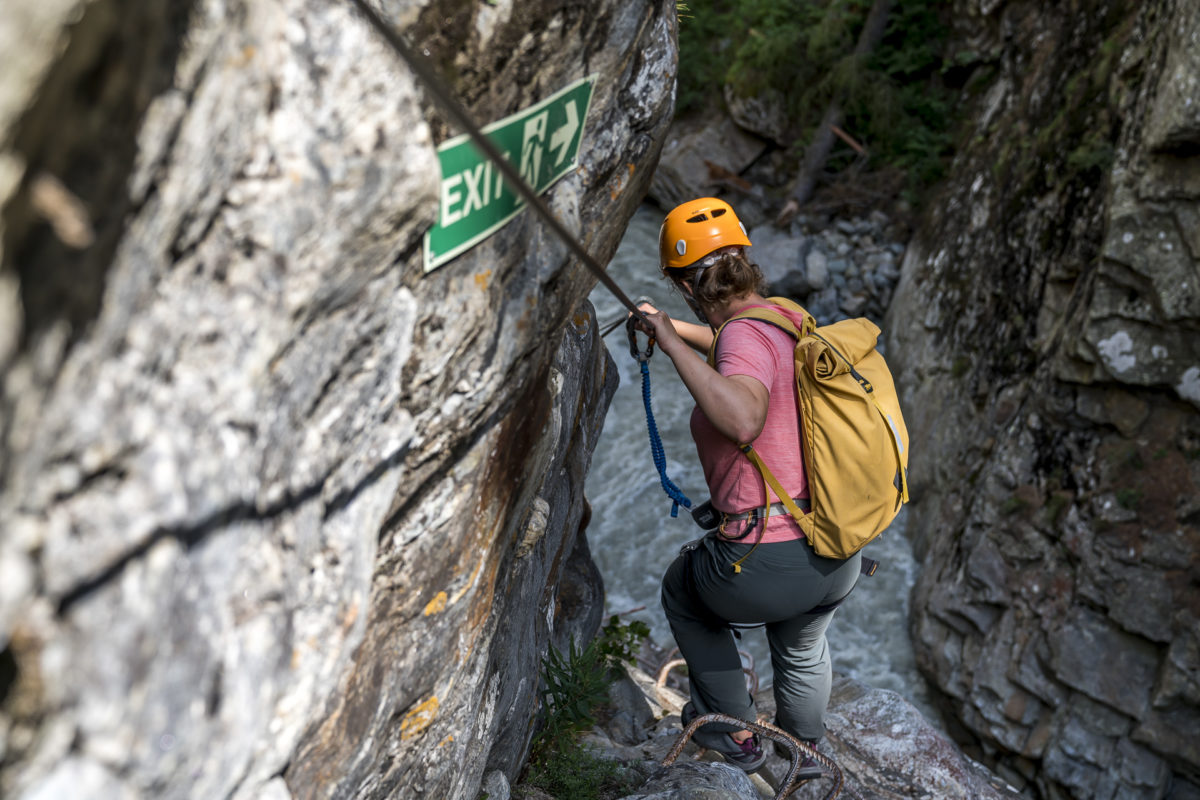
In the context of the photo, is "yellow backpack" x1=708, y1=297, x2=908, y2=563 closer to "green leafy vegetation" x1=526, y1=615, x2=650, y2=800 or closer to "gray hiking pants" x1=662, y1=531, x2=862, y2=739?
"gray hiking pants" x1=662, y1=531, x2=862, y2=739

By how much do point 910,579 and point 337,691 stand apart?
6471 millimetres

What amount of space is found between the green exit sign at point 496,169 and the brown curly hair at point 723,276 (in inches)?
21.4

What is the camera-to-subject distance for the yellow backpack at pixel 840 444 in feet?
7.48

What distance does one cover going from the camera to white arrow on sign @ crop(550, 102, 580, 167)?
6.47 ft

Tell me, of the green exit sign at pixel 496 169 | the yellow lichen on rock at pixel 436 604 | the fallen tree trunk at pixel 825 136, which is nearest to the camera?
the green exit sign at pixel 496 169

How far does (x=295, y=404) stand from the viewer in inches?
52.1

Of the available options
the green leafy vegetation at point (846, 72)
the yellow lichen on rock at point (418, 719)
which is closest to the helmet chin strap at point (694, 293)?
the yellow lichen on rock at point (418, 719)

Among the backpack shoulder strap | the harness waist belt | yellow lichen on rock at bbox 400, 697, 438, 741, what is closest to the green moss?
the harness waist belt

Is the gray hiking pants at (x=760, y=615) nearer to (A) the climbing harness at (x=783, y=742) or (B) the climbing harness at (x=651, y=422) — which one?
(A) the climbing harness at (x=783, y=742)

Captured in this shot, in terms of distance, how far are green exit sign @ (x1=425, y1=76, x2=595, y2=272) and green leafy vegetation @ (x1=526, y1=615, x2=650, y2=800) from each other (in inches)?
81.6

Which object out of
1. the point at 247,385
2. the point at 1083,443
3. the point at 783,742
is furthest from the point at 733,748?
the point at 1083,443

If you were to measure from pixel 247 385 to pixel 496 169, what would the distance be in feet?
2.41

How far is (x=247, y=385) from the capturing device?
3.90 ft

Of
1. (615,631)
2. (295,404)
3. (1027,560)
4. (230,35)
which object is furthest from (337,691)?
(1027,560)
